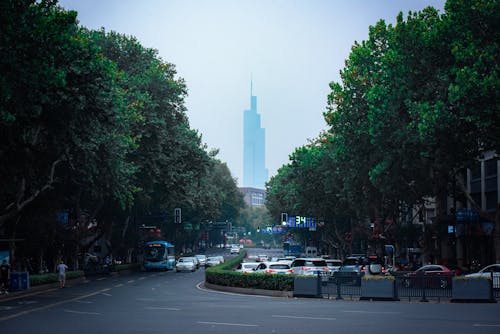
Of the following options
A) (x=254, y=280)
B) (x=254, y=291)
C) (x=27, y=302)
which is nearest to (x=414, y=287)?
(x=254, y=291)

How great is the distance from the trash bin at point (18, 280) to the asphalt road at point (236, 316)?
6524mm

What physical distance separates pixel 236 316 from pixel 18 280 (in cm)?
2003

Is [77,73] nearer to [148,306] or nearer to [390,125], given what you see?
[148,306]

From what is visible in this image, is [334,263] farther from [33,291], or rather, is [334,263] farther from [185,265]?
[185,265]

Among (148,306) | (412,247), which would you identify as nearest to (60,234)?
(148,306)

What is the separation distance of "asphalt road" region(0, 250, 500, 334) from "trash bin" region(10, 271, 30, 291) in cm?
652

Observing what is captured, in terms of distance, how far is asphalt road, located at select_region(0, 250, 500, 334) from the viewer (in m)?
20.2

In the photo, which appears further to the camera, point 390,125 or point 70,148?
point 390,125

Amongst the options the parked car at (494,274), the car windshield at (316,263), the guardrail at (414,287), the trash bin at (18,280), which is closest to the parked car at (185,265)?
the car windshield at (316,263)

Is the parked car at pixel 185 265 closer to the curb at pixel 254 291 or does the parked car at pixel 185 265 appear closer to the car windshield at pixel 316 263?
the car windshield at pixel 316 263

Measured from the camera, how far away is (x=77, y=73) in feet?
115

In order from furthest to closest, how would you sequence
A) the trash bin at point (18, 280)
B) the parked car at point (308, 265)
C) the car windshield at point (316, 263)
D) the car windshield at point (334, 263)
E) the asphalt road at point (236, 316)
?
the car windshield at point (334, 263), the car windshield at point (316, 263), the parked car at point (308, 265), the trash bin at point (18, 280), the asphalt road at point (236, 316)

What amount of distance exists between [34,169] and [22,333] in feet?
70.6

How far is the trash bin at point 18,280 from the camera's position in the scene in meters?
40.5
